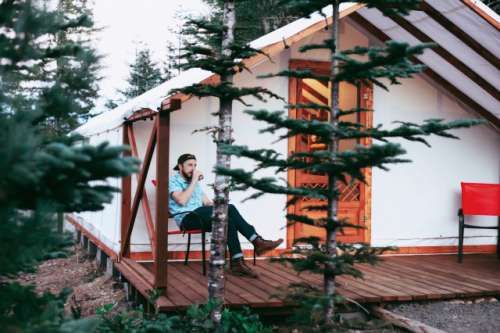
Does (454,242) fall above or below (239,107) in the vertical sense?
below

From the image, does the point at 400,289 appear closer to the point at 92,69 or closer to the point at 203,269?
the point at 203,269

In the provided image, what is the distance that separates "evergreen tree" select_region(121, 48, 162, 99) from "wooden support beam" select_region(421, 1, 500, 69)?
569 inches

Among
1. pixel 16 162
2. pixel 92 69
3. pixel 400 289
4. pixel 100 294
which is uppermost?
pixel 92 69

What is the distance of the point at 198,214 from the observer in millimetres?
4598

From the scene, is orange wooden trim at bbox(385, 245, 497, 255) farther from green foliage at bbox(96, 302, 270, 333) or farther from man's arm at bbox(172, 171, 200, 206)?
green foliage at bbox(96, 302, 270, 333)

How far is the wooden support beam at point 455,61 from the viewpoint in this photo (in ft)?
18.2

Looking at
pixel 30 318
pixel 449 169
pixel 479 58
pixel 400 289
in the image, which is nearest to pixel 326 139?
pixel 30 318

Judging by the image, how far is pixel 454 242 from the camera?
6598 mm

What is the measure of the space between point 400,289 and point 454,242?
255 cm

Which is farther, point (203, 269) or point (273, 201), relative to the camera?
point (273, 201)

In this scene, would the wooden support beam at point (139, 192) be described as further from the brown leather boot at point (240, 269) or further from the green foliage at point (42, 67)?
the green foliage at point (42, 67)

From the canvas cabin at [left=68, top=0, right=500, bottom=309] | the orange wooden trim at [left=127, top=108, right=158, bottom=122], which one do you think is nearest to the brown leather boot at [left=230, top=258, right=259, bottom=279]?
the canvas cabin at [left=68, top=0, right=500, bottom=309]

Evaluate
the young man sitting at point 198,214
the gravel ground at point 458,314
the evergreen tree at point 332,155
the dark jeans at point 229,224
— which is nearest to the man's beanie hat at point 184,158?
the young man sitting at point 198,214

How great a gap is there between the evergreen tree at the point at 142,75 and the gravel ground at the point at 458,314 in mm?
15550
